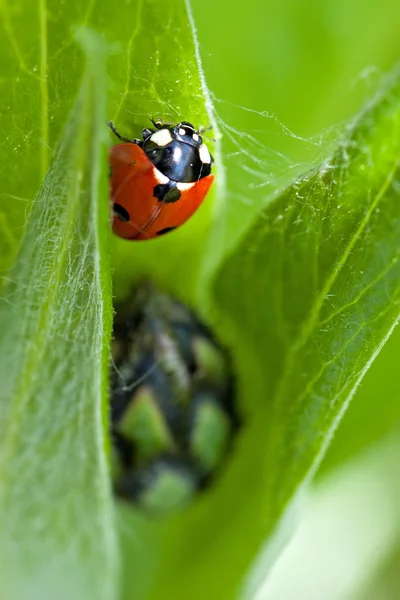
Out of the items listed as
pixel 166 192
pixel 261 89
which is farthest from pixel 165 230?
pixel 261 89

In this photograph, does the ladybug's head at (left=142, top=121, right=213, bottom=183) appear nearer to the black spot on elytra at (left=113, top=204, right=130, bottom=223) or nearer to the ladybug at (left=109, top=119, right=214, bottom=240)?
the ladybug at (left=109, top=119, right=214, bottom=240)

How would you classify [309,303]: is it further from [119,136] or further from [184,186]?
[119,136]

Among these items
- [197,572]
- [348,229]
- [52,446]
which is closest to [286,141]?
[348,229]

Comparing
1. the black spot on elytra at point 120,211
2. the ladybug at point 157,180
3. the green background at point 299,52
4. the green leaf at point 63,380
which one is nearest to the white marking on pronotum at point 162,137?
the ladybug at point 157,180

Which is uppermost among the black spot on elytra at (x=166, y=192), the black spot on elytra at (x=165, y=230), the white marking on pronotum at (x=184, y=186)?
the white marking on pronotum at (x=184, y=186)

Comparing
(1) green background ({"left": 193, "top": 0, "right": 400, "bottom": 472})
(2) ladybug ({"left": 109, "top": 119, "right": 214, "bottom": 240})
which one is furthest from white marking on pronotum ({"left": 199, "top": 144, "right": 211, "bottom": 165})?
(1) green background ({"left": 193, "top": 0, "right": 400, "bottom": 472})

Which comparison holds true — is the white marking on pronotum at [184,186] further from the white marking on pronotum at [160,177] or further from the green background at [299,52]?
the green background at [299,52]

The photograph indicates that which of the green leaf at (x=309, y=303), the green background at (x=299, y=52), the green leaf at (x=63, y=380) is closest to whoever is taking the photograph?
the green leaf at (x=63, y=380)
